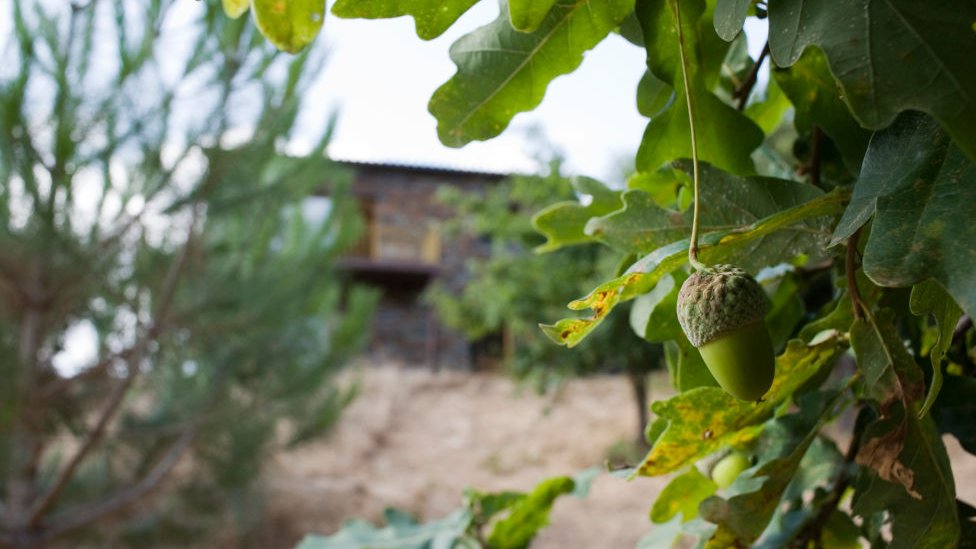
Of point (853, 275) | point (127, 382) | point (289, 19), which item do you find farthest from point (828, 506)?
point (127, 382)

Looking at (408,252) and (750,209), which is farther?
(408,252)

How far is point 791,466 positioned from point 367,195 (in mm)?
9260

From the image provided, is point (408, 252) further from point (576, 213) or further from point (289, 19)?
point (289, 19)

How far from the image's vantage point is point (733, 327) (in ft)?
1.41

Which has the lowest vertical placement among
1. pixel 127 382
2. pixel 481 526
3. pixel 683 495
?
pixel 127 382

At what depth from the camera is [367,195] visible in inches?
380

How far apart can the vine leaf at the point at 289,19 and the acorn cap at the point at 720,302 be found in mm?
246

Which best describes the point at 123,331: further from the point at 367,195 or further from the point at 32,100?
the point at 367,195

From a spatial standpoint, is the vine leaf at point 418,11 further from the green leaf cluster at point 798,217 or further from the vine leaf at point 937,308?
the vine leaf at point 937,308

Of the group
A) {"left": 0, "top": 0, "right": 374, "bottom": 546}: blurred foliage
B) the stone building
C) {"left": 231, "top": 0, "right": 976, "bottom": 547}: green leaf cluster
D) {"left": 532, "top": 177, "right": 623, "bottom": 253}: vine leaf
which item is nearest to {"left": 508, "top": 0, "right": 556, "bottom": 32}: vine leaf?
{"left": 231, "top": 0, "right": 976, "bottom": 547}: green leaf cluster

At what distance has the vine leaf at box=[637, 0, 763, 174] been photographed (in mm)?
542

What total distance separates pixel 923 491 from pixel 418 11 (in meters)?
0.40

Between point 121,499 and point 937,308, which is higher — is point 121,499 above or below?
below

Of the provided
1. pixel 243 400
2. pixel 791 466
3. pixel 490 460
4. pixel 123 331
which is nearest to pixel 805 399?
pixel 791 466
